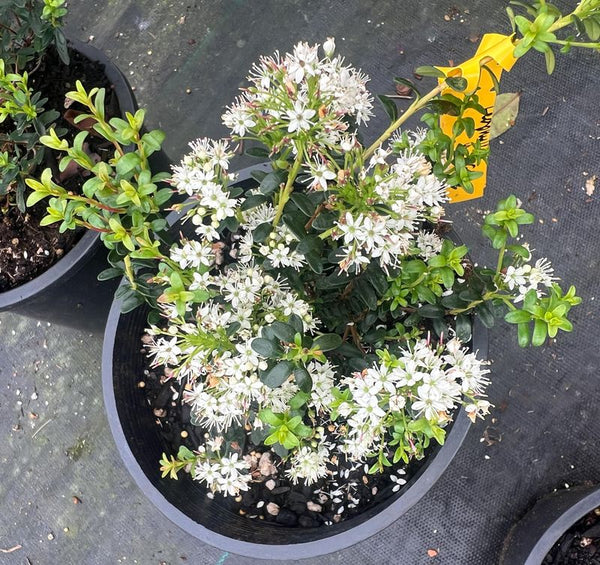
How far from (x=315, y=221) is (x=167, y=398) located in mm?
752

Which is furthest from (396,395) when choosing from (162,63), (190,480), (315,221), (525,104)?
(162,63)

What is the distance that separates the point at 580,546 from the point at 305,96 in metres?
1.23

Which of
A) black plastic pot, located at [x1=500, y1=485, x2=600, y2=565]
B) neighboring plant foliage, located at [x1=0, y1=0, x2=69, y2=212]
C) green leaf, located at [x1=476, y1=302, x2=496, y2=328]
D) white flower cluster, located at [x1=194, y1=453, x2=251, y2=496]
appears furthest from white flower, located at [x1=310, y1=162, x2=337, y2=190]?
black plastic pot, located at [x1=500, y1=485, x2=600, y2=565]

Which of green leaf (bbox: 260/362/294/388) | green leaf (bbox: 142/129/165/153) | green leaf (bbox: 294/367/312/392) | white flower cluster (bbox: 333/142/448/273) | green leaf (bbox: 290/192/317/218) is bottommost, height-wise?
green leaf (bbox: 294/367/312/392)

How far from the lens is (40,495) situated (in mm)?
1812

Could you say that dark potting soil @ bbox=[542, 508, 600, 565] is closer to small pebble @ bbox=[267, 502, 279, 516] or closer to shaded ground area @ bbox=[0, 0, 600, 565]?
shaded ground area @ bbox=[0, 0, 600, 565]

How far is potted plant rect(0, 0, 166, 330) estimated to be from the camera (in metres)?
1.30

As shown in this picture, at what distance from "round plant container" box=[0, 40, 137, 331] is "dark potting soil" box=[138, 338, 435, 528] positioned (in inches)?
10.4

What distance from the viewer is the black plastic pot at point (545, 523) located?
124 centimetres

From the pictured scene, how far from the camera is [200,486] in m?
1.30

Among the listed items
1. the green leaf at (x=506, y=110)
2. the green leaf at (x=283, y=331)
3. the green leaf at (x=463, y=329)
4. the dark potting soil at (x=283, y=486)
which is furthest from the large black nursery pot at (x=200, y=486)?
the green leaf at (x=506, y=110)

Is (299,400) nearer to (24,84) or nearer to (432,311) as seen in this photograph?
(432,311)

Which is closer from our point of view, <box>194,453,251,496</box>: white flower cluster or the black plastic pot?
<box>194,453,251,496</box>: white flower cluster

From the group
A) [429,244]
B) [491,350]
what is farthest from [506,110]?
[429,244]
